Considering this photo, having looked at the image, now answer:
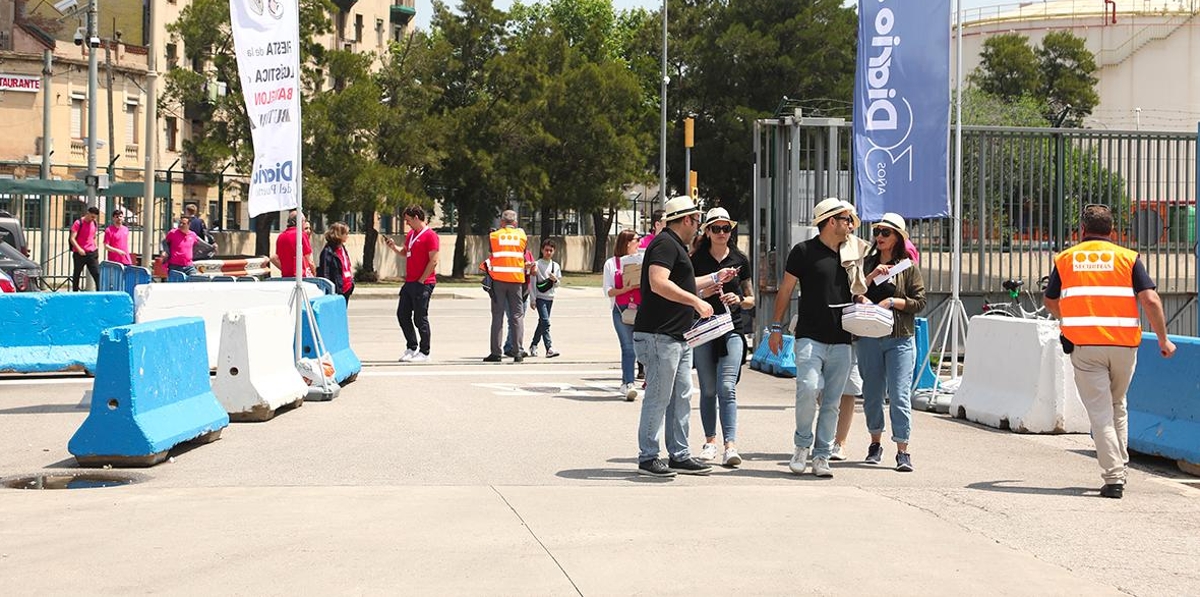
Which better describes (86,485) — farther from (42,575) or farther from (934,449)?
(934,449)

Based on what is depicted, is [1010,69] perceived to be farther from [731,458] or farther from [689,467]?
[689,467]

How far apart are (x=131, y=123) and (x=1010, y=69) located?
135 ft

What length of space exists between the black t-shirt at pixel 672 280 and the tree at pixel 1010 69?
67113mm

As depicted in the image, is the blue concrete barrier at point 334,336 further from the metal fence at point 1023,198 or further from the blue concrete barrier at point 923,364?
the blue concrete barrier at point 923,364

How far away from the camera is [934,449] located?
38.8ft

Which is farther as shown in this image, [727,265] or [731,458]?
[727,265]

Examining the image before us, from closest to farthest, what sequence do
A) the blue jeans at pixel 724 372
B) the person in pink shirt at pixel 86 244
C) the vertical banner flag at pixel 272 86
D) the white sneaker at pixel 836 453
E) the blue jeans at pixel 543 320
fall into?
1. the blue jeans at pixel 724 372
2. the white sneaker at pixel 836 453
3. the vertical banner flag at pixel 272 86
4. the blue jeans at pixel 543 320
5. the person in pink shirt at pixel 86 244

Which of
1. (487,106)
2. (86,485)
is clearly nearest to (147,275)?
(86,485)

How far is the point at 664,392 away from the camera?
10.0 metres

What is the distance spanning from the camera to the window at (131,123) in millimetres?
60062

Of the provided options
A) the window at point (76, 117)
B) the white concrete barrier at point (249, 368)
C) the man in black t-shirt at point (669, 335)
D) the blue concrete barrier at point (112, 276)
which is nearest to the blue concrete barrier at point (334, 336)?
the white concrete barrier at point (249, 368)

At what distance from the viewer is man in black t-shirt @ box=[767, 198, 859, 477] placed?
1022cm

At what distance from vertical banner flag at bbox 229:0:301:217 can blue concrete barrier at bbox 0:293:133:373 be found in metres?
3.02

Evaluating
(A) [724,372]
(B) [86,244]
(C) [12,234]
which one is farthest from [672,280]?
(C) [12,234]
